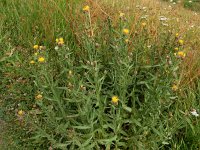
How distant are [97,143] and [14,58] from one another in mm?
1770

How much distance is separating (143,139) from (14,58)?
6.55 ft

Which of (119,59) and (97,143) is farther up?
(119,59)

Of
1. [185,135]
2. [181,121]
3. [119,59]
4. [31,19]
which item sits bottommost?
[185,135]

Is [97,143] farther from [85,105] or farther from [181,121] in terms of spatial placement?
[181,121]

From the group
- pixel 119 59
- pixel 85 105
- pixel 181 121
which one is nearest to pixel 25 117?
pixel 85 105

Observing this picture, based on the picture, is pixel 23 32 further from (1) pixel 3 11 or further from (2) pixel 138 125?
(2) pixel 138 125

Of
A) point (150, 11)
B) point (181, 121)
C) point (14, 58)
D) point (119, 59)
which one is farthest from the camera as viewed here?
point (150, 11)

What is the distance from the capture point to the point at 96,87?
257 cm

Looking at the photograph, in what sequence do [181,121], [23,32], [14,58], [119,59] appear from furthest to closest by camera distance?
[23,32] → [14,58] → [181,121] → [119,59]

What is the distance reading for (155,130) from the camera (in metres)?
2.62

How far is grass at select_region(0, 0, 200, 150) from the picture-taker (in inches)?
102

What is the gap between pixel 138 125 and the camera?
2727 millimetres

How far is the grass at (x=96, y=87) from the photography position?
2586mm

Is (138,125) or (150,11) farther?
(150,11)
